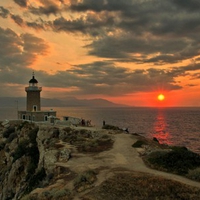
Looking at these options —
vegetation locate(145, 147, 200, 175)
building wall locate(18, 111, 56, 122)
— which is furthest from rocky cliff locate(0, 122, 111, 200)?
vegetation locate(145, 147, 200, 175)

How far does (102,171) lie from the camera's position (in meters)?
20.5

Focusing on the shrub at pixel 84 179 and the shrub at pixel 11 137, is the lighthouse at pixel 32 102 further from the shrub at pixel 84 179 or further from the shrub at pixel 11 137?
the shrub at pixel 84 179

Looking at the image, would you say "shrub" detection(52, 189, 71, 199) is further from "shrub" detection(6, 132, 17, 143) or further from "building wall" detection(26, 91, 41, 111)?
"building wall" detection(26, 91, 41, 111)

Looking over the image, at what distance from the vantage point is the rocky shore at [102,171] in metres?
16.1

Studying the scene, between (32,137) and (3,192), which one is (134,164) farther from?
(32,137)

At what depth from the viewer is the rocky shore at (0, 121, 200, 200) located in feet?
52.7

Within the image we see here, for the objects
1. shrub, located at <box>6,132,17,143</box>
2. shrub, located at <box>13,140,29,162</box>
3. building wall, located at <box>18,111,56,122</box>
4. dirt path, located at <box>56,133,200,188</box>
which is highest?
building wall, located at <box>18,111,56,122</box>

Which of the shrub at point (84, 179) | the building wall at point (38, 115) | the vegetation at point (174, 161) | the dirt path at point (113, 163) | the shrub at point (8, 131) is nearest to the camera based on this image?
the shrub at point (84, 179)

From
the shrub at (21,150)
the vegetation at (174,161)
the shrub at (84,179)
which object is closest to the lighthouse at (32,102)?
the shrub at (21,150)

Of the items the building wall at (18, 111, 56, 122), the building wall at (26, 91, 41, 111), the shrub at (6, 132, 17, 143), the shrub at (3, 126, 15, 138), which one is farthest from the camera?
the building wall at (26, 91, 41, 111)

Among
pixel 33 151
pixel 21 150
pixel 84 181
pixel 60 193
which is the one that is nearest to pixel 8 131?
pixel 21 150

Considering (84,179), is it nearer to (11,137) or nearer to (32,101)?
(11,137)

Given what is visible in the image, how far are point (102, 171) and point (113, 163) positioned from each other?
9.57 feet

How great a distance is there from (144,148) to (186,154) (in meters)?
6.75
